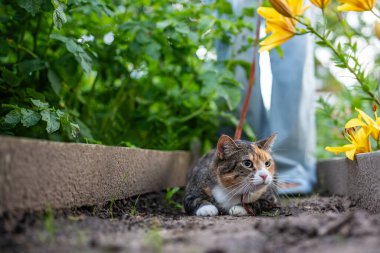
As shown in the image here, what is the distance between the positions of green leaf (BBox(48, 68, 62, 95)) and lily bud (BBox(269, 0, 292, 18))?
1.35 m

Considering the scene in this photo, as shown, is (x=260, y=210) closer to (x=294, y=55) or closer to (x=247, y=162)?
(x=247, y=162)

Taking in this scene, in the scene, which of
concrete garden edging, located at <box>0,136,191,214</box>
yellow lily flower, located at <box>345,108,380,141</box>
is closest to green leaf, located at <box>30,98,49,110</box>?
concrete garden edging, located at <box>0,136,191,214</box>

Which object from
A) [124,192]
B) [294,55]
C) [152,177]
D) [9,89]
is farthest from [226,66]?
[9,89]

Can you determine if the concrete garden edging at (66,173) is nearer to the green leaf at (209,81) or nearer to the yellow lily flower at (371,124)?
the green leaf at (209,81)

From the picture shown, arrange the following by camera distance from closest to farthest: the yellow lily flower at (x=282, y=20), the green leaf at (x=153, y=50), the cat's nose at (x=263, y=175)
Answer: the yellow lily flower at (x=282, y=20) → the cat's nose at (x=263, y=175) → the green leaf at (x=153, y=50)

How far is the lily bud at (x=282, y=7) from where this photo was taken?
6.51 ft

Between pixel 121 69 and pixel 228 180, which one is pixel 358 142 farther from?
pixel 121 69

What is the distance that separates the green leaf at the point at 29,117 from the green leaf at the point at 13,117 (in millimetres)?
19

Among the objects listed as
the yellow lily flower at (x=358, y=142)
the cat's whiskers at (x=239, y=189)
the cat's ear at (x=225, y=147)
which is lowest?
the cat's whiskers at (x=239, y=189)

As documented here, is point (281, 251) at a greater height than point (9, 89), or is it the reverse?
point (9, 89)

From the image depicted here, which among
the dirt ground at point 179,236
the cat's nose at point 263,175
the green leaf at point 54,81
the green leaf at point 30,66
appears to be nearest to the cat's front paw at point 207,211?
the cat's nose at point 263,175

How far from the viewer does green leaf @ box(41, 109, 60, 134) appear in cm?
194

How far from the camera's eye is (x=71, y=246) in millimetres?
1261

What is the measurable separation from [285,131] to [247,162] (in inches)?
44.5
